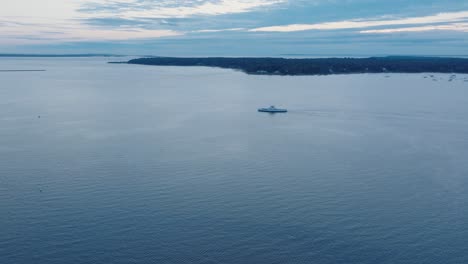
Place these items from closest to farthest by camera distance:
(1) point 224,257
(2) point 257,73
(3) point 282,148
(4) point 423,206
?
1. (1) point 224,257
2. (4) point 423,206
3. (3) point 282,148
4. (2) point 257,73

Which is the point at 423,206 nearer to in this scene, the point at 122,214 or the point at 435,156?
the point at 435,156

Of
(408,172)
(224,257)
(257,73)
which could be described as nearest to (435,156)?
(408,172)

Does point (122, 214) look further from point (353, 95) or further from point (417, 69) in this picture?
point (417, 69)

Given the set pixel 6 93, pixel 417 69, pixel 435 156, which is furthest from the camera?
pixel 417 69

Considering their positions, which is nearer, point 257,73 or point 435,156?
point 435,156

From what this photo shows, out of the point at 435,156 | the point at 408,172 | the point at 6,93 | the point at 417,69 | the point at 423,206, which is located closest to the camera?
the point at 423,206

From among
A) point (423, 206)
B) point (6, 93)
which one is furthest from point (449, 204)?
point (6, 93)

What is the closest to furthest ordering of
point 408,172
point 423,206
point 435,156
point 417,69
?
point 423,206 → point 408,172 → point 435,156 → point 417,69
